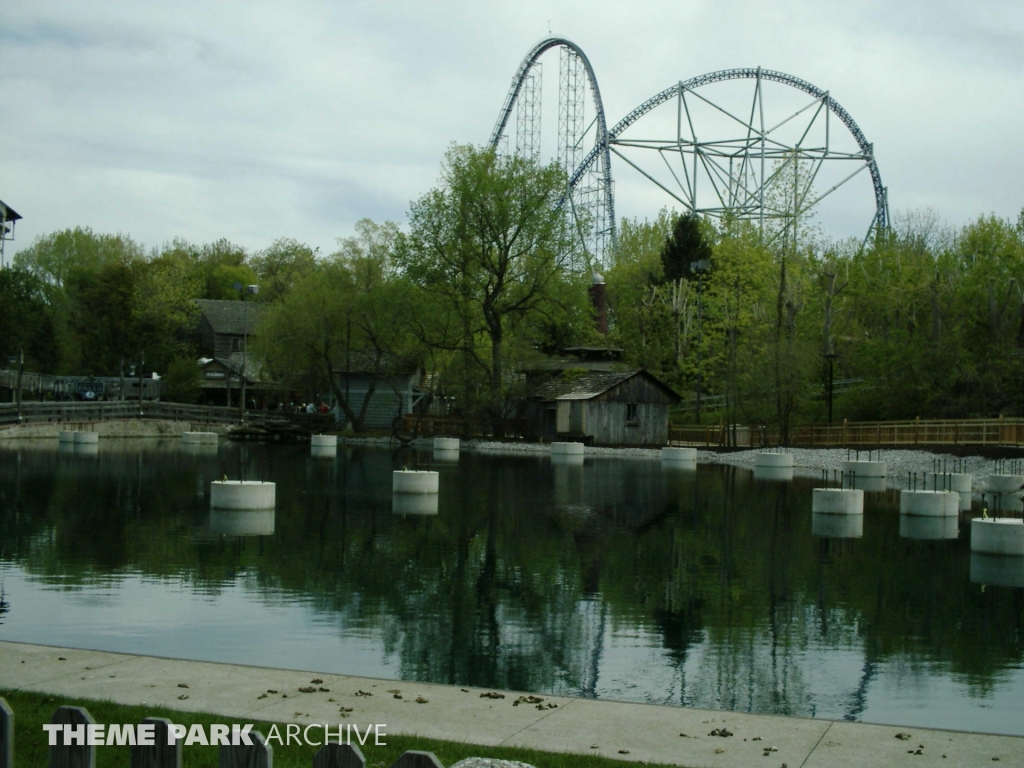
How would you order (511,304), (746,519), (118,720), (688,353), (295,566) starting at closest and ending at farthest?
1. (118,720)
2. (295,566)
3. (746,519)
4. (511,304)
5. (688,353)

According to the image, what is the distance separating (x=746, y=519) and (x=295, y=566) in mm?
11711

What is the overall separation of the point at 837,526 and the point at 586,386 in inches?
1589

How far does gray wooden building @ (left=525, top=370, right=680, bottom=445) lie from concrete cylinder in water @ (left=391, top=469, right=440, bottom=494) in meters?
34.1

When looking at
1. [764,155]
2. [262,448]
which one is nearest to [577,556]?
[262,448]

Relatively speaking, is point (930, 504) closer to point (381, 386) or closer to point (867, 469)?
point (867, 469)

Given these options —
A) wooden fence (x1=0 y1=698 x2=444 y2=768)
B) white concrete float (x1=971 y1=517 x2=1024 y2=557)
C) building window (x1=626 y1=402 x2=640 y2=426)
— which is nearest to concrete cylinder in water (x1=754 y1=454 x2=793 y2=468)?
building window (x1=626 y1=402 x2=640 y2=426)

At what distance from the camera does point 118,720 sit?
737 cm

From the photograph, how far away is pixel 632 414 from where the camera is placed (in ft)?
206

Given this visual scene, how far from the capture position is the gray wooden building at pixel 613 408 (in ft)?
204

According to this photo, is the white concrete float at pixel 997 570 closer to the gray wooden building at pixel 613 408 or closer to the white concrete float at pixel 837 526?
the white concrete float at pixel 837 526

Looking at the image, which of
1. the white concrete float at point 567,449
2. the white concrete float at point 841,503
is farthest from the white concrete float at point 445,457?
the white concrete float at point 841,503

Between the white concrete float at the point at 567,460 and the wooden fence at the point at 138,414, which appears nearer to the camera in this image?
the white concrete float at the point at 567,460

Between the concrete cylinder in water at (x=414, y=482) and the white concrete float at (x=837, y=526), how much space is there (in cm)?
923

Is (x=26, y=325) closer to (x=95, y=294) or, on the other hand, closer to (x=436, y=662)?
(x=95, y=294)
